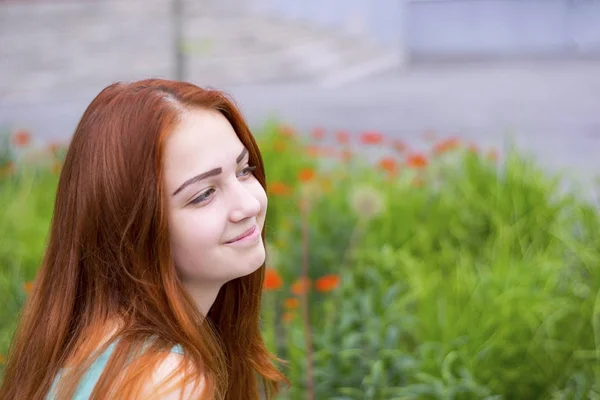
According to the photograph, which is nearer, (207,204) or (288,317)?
(207,204)

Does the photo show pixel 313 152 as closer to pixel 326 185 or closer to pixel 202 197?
pixel 326 185

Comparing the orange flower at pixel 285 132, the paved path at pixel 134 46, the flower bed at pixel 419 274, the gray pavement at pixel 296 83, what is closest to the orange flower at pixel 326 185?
the flower bed at pixel 419 274

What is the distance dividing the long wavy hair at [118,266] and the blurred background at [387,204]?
1.01 meters

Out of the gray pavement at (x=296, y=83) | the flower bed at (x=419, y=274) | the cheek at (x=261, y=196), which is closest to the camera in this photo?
the cheek at (x=261, y=196)

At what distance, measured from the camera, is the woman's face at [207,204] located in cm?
133

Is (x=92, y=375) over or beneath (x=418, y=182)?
over

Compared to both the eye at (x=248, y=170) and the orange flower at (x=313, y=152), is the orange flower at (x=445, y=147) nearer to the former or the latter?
the orange flower at (x=313, y=152)

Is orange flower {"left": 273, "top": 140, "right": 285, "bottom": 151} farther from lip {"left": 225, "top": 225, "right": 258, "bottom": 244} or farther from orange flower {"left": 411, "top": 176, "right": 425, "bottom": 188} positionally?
lip {"left": 225, "top": 225, "right": 258, "bottom": 244}

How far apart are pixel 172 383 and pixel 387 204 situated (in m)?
2.35

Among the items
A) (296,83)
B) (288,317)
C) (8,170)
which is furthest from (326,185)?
(296,83)

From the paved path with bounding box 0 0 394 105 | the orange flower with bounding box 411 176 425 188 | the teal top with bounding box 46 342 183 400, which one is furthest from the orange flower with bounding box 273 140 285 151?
the paved path with bounding box 0 0 394 105

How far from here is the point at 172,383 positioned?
1254 mm

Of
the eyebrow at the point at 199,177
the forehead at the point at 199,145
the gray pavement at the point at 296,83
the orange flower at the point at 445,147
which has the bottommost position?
the gray pavement at the point at 296,83

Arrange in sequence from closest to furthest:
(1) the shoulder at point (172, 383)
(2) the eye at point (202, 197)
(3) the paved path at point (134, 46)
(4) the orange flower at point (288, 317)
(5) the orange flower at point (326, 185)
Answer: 1. (1) the shoulder at point (172, 383)
2. (2) the eye at point (202, 197)
3. (4) the orange flower at point (288, 317)
4. (5) the orange flower at point (326, 185)
5. (3) the paved path at point (134, 46)
